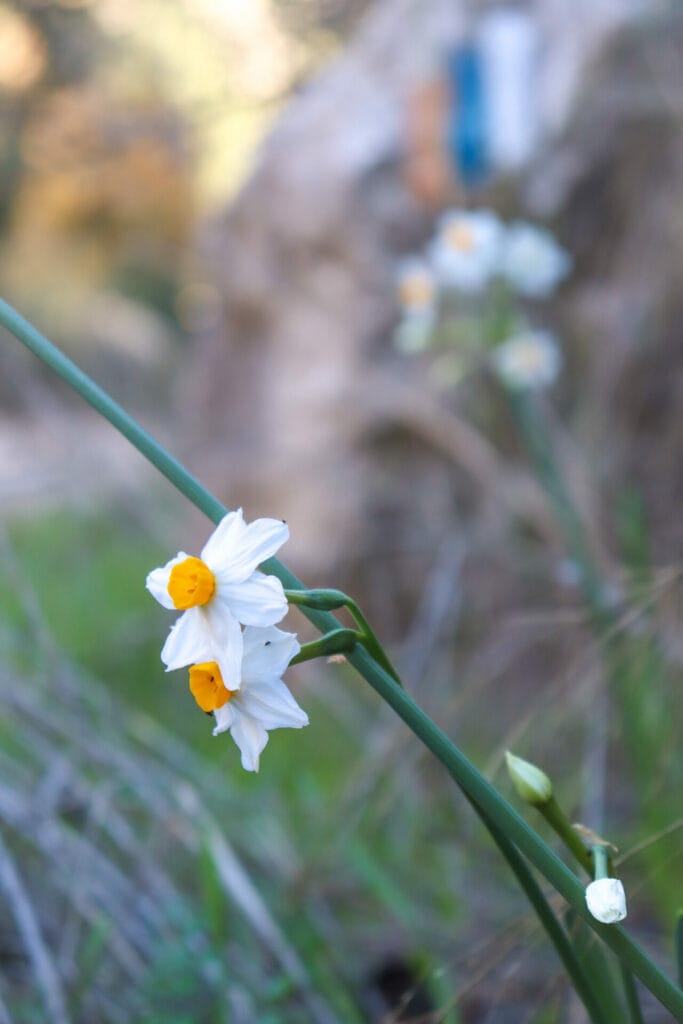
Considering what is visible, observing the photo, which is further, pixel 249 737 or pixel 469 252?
pixel 469 252

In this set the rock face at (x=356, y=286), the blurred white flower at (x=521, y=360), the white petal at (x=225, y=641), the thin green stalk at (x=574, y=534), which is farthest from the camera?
the rock face at (x=356, y=286)

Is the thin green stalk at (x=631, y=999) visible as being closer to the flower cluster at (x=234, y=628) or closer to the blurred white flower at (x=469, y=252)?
A: the flower cluster at (x=234, y=628)

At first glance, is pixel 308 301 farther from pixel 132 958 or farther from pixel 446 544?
pixel 132 958

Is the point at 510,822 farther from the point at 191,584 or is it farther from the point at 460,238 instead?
the point at 460,238

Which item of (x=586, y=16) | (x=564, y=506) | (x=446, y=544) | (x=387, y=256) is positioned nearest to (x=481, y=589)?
(x=446, y=544)

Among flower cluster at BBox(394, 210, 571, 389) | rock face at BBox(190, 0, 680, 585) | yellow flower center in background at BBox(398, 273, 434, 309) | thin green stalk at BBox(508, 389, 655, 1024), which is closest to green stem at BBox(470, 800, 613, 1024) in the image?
thin green stalk at BBox(508, 389, 655, 1024)

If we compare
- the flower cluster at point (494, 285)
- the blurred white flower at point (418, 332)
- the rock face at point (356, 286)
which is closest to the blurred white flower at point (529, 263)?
the flower cluster at point (494, 285)

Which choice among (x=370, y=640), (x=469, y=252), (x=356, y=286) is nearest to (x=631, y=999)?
(x=370, y=640)
